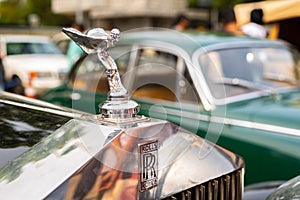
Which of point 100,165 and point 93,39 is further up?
point 93,39

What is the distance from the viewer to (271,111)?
3.07 meters

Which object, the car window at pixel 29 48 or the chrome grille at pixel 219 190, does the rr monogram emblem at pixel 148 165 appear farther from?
the car window at pixel 29 48

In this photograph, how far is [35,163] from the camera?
134 cm

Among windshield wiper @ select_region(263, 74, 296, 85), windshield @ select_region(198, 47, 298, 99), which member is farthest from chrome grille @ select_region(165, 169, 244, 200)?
windshield wiper @ select_region(263, 74, 296, 85)

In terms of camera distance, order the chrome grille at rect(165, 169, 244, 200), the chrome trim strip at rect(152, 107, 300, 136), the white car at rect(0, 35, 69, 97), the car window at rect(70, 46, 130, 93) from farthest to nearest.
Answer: the white car at rect(0, 35, 69, 97), the car window at rect(70, 46, 130, 93), the chrome trim strip at rect(152, 107, 300, 136), the chrome grille at rect(165, 169, 244, 200)

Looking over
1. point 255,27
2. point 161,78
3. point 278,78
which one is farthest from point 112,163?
point 255,27

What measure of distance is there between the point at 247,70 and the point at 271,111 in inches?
22.4

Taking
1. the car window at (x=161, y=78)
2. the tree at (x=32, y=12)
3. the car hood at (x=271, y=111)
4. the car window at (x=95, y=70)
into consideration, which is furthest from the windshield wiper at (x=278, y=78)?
the tree at (x=32, y=12)

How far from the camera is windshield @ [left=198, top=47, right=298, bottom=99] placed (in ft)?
11.0

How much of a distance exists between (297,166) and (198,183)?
1.38m

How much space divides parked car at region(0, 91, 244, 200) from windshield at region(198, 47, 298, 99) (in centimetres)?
165

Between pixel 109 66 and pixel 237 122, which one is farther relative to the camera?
pixel 237 122

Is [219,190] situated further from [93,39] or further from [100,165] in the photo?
[93,39]

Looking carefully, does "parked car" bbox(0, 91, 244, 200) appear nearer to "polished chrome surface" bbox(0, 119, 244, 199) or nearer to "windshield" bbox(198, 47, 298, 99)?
"polished chrome surface" bbox(0, 119, 244, 199)
